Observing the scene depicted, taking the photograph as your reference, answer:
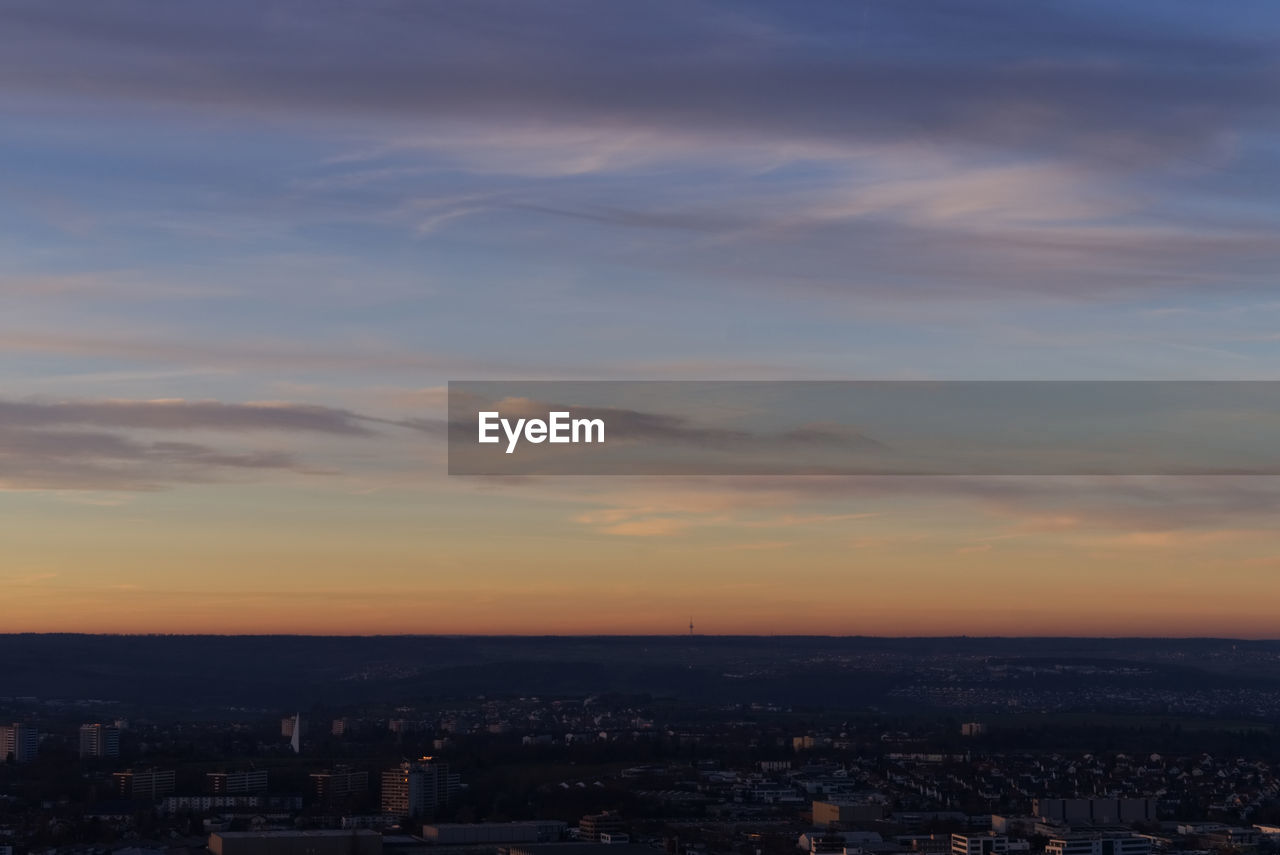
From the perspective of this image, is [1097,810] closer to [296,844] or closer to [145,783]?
[296,844]

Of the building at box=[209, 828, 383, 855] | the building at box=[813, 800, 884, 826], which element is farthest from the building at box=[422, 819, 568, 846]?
the building at box=[813, 800, 884, 826]

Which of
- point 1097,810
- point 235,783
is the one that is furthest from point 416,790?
point 1097,810

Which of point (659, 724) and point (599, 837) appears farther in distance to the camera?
point (659, 724)

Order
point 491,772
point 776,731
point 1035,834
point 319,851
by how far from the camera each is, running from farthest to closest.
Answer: point 776,731
point 491,772
point 1035,834
point 319,851

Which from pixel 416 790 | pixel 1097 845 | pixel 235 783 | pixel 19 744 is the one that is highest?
pixel 19 744

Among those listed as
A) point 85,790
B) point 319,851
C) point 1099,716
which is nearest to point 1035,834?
point 319,851

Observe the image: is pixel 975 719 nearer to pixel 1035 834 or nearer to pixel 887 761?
pixel 887 761

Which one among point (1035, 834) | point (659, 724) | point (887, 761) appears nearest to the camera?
point (1035, 834)
